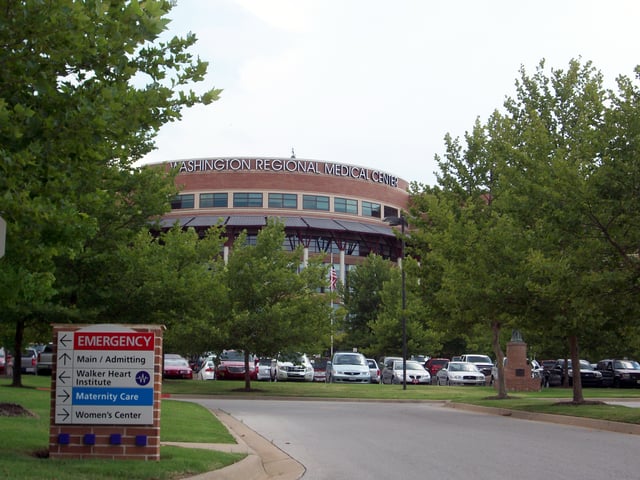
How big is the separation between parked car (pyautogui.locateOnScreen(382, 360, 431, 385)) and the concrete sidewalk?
30.4 meters

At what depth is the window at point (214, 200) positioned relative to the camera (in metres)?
77.0

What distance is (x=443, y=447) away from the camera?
43.6 feet

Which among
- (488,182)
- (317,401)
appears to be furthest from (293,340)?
(488,182)

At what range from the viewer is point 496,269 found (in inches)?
888

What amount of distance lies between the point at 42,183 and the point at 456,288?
1679cm

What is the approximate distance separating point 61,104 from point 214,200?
69898 mm

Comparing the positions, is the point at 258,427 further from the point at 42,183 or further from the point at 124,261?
the point at 42,183

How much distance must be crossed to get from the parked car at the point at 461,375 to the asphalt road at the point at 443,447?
21.8 m

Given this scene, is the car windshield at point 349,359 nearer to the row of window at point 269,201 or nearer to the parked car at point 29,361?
the parked car at point 29,361

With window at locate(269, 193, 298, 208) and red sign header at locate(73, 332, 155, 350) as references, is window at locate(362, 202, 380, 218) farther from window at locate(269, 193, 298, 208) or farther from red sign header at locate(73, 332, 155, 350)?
red sign header at locate(73, 332, 155, 350)

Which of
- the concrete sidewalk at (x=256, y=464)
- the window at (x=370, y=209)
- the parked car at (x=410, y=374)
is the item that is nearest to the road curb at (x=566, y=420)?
the concrete sidewalk at (x=256, y=464)

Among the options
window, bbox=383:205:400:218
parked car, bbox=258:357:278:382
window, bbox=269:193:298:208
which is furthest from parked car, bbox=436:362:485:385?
window, bbox=383:205:400:218

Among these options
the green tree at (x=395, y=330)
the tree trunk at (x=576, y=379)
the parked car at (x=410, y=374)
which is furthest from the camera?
the green tree at (x=395, y=330)

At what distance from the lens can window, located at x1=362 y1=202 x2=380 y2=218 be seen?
80.6 metres
